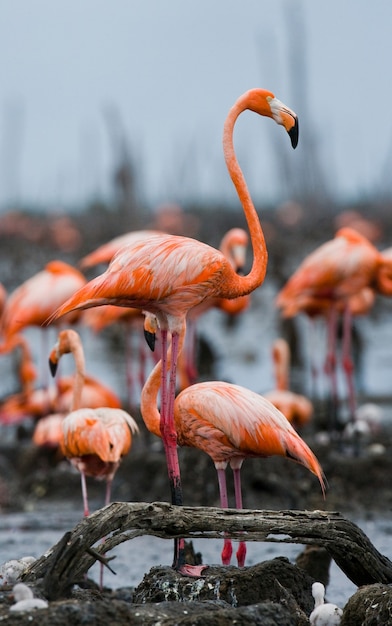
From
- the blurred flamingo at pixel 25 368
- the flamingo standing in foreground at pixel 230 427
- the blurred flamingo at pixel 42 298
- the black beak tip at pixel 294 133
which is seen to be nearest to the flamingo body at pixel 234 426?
the flamingo standing in foreground at pixel 230 427

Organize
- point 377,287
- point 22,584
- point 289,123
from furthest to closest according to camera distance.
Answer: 1. point 377,287
2. point 289,123
3. point 22,584

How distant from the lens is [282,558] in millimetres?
4684

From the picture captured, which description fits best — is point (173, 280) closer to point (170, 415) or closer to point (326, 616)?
point (170, 415)

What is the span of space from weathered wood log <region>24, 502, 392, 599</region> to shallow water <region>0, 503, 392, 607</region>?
1081 millimetres

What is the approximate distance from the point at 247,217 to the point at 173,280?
2.02 feet

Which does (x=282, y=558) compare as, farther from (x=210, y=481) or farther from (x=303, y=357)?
(x=303, y=357)

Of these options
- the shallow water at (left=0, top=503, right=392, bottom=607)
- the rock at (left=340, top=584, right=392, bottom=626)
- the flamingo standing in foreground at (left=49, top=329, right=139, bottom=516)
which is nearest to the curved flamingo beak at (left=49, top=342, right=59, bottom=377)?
the flamingo standing in foreground at (left=49, top=329, right=139, bottom=516)

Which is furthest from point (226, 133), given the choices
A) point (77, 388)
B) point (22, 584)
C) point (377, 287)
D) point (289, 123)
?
point (377, 287)

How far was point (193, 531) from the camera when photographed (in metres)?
4.39

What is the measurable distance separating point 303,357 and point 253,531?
10.7 meters

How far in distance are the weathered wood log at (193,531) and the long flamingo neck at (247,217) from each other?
1207 millimetres

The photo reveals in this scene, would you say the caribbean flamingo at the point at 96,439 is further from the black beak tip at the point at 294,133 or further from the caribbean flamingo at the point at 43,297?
the caribbean flamingo at the point at 43,297

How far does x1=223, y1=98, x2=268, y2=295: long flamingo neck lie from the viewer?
17.3ft

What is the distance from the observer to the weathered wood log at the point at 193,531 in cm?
389
